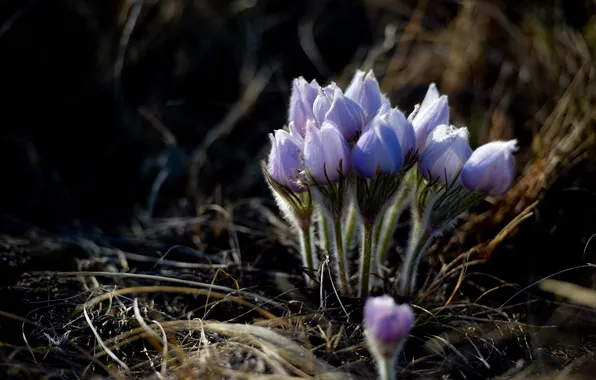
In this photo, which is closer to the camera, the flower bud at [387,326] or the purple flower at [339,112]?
the flower bud at [387,326]

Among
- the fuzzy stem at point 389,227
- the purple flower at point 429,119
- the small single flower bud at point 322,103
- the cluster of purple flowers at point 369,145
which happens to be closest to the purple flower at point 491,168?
the cluster of purple flowers at point 369,145

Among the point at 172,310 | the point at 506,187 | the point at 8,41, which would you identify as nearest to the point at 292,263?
the point at 172,310

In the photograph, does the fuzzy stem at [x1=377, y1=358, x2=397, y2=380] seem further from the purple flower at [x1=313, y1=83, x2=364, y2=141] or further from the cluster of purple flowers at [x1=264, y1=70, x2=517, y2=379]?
the purple flower at [x1=313, y1=83, x2=364, y2=141]

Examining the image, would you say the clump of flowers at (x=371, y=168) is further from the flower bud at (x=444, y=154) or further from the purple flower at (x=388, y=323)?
the purple flower at (x=388, y=323)

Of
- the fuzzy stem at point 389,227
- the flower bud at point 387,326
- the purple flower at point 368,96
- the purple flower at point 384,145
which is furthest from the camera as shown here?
the fuzzy stem at point 389,227

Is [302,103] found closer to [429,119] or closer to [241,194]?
[429,119]

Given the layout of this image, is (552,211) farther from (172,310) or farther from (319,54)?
(319,54)

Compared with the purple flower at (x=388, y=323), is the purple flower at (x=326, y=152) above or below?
above
